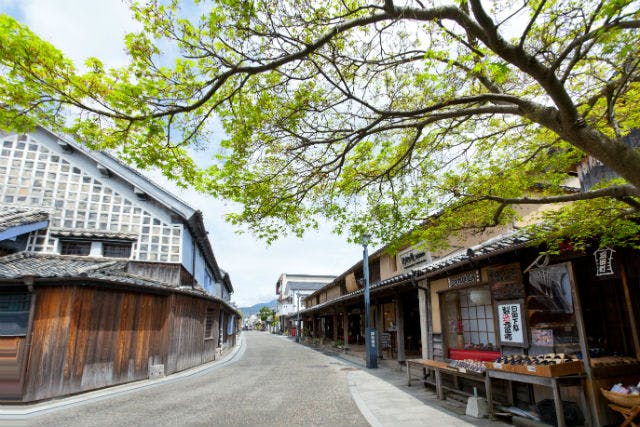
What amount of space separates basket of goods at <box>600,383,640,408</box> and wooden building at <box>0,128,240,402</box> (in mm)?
12206

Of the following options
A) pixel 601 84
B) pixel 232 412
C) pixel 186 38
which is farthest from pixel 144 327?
pixel 601 84

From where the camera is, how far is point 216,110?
19.4ft

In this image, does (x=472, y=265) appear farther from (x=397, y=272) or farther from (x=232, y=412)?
(x=397, y=272)

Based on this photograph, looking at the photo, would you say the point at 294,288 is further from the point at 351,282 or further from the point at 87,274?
the point at 87,274

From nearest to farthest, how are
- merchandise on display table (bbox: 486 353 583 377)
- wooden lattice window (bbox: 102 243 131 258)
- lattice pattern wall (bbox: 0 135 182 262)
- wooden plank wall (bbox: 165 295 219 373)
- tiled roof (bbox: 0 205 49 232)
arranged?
1. merchandise on display table (bbox: 486 353 583 377)
2. tiled roof (bbox: 0 205 49 232)
3. wooden plank wall (bbox: 165 295 219 373)
4. lattice pattern wall (bbox: 0 135 182 262)
5. wooden lattice window (bbox: 102 243 131 258)

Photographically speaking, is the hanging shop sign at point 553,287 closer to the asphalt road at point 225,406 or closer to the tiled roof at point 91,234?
the asphalt road at point 225,406

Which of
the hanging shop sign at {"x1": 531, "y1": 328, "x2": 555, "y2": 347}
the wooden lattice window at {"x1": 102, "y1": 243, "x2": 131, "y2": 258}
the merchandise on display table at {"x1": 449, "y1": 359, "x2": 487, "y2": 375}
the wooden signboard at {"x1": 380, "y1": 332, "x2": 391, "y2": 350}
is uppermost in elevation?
the wooden lattice window at {"x1": 102, "y1": 243, "x2": 131, "y2": 258}

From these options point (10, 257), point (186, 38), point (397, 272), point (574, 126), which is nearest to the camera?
point (574, 126)

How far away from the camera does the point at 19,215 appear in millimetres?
12367

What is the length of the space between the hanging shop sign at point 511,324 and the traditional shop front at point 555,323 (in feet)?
0.08

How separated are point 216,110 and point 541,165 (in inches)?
257

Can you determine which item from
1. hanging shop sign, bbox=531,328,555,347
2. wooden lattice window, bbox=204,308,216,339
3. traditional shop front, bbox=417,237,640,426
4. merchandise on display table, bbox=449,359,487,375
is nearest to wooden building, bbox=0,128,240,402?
wooden lattice window, bbox=204,308,216,339

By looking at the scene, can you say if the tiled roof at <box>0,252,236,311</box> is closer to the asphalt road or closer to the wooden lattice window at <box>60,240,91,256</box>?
the wooden lattice window at <box>60,240,91,256</box>

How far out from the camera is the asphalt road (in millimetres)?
7129
